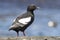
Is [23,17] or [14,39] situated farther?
[23,17]

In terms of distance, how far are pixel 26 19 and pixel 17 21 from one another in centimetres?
21

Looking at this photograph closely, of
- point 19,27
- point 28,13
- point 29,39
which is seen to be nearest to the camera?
point 29,39

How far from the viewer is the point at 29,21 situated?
13.4 feet

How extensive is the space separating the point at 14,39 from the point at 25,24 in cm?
134

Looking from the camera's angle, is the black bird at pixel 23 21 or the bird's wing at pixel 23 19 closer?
the black bird at pixel 23 21

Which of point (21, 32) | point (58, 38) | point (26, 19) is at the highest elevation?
point (26, 19)

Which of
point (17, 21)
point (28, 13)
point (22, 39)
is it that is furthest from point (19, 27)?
point (22, 39)

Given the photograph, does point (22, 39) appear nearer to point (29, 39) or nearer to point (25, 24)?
point (29, 39)

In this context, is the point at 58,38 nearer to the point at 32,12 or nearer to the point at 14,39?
the point at 14,39

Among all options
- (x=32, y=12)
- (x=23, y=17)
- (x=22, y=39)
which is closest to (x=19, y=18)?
(x=23, y=17)

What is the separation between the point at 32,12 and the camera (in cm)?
429

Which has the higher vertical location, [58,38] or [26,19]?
[26,19]

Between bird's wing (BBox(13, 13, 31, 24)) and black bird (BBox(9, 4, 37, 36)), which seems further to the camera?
bird's wing (BBox(13, 13, 31, 24))

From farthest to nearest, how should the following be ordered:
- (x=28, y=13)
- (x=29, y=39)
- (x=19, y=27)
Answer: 1. (x=28, y=13)
2. (x=19, y=27)
3. (x=29, y=39)
